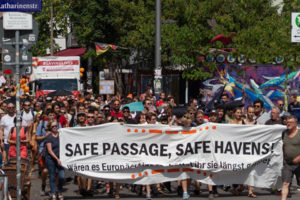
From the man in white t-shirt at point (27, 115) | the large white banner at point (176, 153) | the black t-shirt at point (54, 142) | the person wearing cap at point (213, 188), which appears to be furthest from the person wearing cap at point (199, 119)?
the man in white t-shirt at point (27, 115)

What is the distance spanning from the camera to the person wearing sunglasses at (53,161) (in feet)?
42.8

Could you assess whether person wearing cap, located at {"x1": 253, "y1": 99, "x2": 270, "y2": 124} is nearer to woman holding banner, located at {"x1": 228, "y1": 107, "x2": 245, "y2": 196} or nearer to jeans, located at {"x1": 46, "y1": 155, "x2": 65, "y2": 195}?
woman holding banner, located at {"x1": 228, "y1": 107, "x2": 245, "y2": 196}

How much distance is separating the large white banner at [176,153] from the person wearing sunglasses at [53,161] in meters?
0.22

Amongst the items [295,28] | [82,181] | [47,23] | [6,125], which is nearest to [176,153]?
[82,181]

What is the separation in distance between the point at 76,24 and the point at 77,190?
87.7 ft

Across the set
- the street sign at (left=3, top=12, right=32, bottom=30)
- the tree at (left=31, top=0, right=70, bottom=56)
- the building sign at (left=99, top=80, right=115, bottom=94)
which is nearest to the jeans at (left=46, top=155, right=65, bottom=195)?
the street sign at (left=3, top=12, right=32, bottom=30)

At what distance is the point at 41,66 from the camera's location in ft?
112

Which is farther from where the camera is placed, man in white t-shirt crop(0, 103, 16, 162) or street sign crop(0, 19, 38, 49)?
man in white t-shirt crop(0, 103, 16, 162)

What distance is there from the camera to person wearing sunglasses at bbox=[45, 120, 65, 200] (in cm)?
1304

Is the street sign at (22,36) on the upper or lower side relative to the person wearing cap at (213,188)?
upper

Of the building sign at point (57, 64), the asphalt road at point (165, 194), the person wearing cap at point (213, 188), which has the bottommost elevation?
Answer: the asphalt road at point (165, 194)

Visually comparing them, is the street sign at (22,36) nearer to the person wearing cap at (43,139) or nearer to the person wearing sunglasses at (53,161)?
the person wearing sunglasses at (53,161)

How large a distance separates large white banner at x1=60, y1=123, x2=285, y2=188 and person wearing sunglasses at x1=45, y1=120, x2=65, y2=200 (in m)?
0.22

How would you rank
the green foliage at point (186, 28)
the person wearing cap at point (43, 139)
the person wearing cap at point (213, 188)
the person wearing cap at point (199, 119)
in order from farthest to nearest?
the green foliage at point (186, 28)
the person wearing cap at point (199, 119)
the person wearing cap at point (43, 139)
the person wearing cap at point (213, 188)
